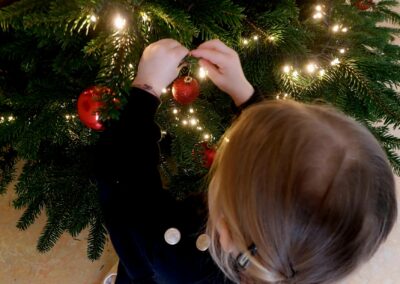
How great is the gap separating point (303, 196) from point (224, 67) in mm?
236

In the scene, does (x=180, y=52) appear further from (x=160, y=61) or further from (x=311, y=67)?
(x=311, y=67)

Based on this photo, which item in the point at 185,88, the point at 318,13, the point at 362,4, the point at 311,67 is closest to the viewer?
the point at 185,88

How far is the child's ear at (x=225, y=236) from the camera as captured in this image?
477mm

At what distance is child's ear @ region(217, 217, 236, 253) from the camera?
18.8 inches

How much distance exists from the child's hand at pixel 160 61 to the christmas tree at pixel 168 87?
0.6 inches

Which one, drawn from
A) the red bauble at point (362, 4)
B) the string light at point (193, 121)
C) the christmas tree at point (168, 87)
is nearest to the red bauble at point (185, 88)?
the christmas tree at point (168, 87)

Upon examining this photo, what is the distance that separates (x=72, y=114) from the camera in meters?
0.61

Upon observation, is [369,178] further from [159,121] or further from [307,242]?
[159,121]

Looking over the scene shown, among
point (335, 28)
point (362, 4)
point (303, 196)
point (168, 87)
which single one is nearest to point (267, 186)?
point (303, 196)

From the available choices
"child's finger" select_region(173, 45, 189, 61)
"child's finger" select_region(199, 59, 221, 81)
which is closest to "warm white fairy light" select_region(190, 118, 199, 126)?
"child's finger" select_region(199, 59, 221, 81)

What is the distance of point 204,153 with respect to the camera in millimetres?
649

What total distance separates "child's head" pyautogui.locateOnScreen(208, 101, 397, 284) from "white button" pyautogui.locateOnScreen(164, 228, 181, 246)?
0.12m

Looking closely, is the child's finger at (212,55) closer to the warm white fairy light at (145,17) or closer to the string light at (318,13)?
the warm white fairy light at (145,17)

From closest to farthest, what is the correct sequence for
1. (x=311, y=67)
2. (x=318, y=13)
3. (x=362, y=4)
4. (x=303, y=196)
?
(x=303, y=196) → (x=311, y=67) → (x=318, y=13) → (x=362, y=4)
